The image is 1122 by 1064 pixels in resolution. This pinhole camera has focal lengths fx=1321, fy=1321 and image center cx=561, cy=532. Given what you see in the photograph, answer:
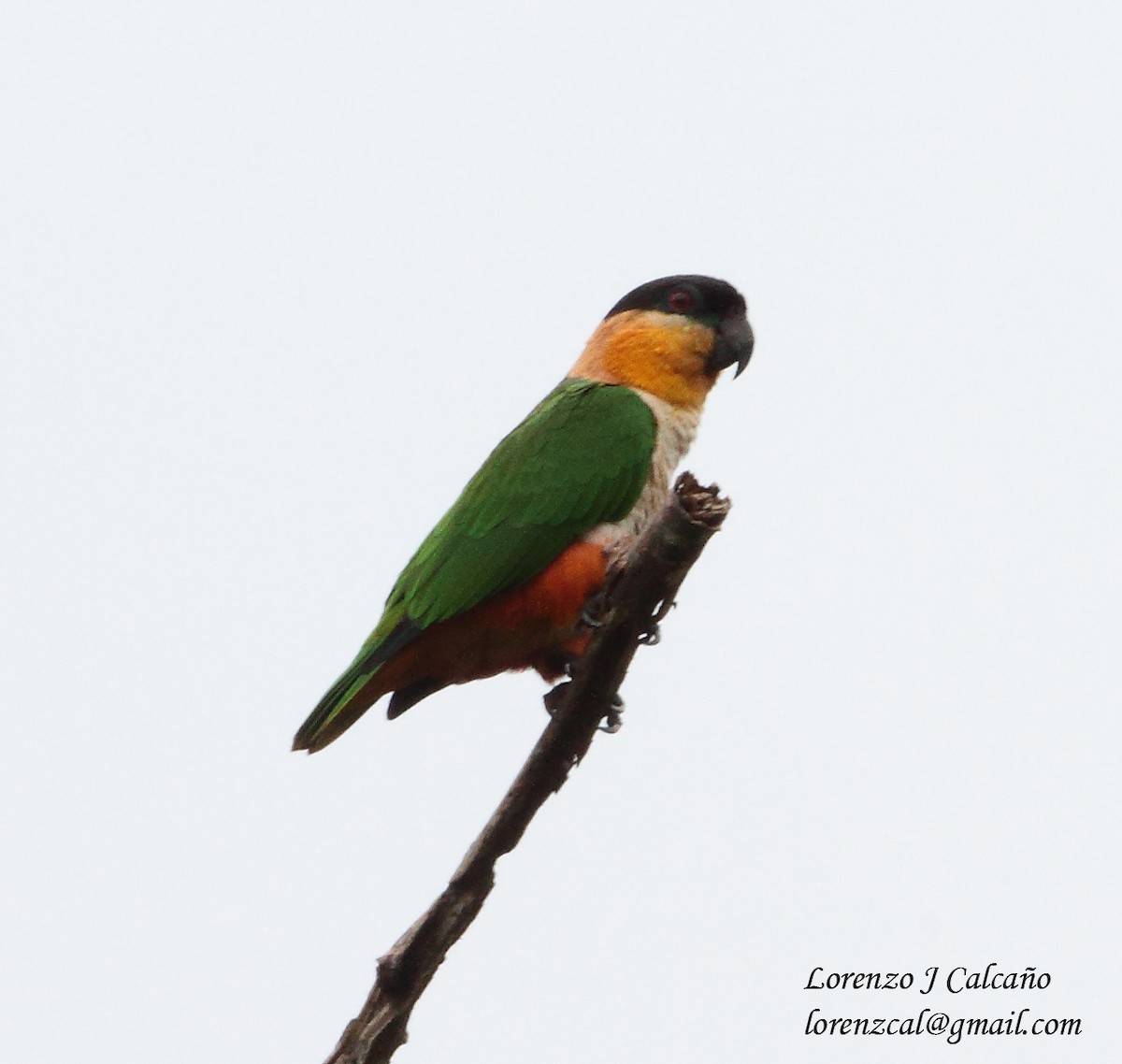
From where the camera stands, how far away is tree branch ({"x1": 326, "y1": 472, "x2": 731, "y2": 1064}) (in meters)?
4.65

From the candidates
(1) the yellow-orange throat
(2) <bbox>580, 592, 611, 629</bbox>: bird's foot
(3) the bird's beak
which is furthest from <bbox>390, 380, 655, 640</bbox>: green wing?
(3) the bird's beak

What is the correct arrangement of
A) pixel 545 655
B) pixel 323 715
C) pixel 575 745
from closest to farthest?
1. pixel 575 745
2. pixel 323 715
3. pixel 545 655

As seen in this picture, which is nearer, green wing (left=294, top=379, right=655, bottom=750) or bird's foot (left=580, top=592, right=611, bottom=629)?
bird's foot (left=580, top=592, right=611, bottom=629)

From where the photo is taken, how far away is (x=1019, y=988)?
7.05 m

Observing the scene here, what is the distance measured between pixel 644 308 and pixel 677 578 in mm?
3778

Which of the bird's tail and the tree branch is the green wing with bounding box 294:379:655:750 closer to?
the bird's tail

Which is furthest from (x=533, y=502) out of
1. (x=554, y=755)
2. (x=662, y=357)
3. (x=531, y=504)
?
(x=554, y=755)

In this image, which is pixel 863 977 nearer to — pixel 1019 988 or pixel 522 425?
pixel 1019 988

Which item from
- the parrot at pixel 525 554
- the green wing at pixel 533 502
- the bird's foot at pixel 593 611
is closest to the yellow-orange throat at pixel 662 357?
the parrot at pixel 525 554

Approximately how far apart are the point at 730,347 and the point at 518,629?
238 cm

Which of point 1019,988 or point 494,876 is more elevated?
point 1019,988

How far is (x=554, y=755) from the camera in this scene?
503 centimetres

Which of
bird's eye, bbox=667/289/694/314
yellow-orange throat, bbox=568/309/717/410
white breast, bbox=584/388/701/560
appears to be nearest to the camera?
white breast, bbox=584/388/701/560

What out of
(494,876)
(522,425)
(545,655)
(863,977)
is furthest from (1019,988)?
(522,425)
